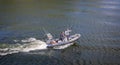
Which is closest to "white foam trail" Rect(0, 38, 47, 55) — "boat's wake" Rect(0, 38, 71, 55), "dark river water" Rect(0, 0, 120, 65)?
"boat's wake" Rect(0, 38, 71, 55)

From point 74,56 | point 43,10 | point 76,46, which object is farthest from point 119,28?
point 43,10

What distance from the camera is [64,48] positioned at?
39094 millimetres

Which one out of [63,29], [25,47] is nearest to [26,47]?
[25,47]

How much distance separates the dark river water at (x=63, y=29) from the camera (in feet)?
114

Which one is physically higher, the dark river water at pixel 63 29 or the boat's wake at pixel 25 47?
the boat's wake at pixel 25 47

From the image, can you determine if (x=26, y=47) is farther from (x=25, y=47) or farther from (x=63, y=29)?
(x=63, y=29)

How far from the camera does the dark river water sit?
34719 millimetres

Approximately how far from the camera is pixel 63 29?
49.5 metres

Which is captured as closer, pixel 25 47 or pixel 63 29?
pixel 25 47

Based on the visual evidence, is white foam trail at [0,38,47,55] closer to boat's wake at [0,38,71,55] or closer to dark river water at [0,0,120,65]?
boat's wake at [0,38,71,55]

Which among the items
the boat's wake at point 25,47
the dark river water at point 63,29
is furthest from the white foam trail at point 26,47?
the dark river water at point 63,29

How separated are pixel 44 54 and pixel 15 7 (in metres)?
39.8

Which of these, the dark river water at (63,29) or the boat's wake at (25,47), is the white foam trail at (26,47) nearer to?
the boat's wake at (25,47)

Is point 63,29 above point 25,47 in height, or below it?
below
